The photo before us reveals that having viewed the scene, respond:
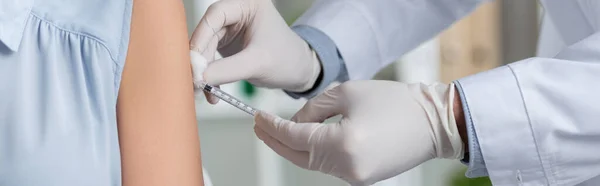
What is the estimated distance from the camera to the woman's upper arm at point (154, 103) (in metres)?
0.85

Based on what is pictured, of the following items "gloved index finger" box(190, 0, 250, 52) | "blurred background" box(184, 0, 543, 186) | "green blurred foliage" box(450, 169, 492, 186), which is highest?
"gloved index finger" box(190, 0, 250, 52)

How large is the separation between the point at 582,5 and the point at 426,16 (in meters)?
0.29

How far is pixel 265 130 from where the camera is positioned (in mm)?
1023

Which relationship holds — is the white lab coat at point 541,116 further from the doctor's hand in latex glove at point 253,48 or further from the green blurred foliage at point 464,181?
the green blurred foliage at point 464,181

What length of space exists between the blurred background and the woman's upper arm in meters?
1.47

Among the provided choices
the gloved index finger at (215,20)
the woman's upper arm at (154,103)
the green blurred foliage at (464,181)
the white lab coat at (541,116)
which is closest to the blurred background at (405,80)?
the green blurred foliage at (464,181)

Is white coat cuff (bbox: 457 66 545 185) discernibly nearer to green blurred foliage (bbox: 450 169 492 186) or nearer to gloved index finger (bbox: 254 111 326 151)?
gloved index finger (bbox: 254 111 326 151)

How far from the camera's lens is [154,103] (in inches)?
33.7

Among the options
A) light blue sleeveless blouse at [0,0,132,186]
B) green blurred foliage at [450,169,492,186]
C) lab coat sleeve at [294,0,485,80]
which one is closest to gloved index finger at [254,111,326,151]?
light blue sleeveless blouse at [0,0,132,186]

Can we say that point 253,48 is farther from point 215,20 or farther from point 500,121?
point 500,121

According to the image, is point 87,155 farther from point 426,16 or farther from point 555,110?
point 426,16

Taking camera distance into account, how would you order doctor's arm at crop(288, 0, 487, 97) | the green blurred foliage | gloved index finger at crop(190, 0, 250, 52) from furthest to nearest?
1. the green blurred foliage
2. doctor's arm at crop(288, 0, 487, 97)
3. gloved index finger at crop(190, 0, 250, 52)

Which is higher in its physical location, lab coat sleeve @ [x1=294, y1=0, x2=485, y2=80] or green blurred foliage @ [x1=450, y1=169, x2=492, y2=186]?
lab coat sleeve @ [x1=294, y1=0, x2=485, y2=80]

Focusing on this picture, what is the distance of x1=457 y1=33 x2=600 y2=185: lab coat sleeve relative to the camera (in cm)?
93
